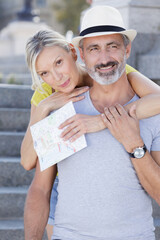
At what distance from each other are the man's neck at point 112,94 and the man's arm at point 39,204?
0.46 meters

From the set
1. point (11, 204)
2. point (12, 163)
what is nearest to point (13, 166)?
point (12, 163)

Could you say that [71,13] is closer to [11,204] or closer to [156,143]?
[11,204]

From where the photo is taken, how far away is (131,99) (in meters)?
2.52

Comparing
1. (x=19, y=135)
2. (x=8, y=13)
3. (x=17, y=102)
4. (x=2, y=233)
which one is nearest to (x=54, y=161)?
(x=2, y=233)

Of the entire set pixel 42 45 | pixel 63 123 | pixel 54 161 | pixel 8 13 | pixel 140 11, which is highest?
pixel 42 45

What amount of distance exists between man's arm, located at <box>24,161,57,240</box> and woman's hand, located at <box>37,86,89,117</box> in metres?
0.35

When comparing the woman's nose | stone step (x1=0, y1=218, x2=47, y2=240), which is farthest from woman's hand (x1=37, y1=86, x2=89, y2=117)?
stone step (x1=0, y1=218, x2=47, y2=240)

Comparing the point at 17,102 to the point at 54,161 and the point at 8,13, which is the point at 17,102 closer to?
the point at 54,161

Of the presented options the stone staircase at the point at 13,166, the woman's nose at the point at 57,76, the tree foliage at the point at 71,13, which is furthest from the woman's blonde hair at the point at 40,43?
the tree foliage at the point at 71,13

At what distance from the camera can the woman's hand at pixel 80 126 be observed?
7.66 ft

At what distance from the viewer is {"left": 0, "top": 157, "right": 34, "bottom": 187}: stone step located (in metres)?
4.21

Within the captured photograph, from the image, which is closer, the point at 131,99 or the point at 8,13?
the point at 131,99

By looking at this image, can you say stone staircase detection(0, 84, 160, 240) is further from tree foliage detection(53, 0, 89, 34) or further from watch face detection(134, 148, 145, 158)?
tree foliage detection(53, 0, 89, 34)

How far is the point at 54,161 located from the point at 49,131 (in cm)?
18
